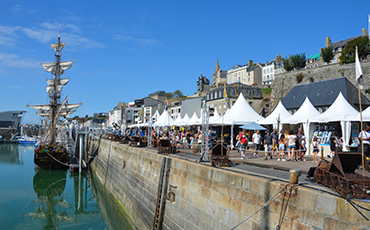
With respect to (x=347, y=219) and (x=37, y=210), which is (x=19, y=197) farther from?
(x=347, y=219)

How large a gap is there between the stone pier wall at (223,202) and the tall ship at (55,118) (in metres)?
21.3

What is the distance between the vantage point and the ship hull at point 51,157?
3294cm

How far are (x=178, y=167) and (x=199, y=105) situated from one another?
53478mm

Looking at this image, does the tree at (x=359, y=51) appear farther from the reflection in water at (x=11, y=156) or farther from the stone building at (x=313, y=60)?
the reflection in water at (x=11, y=156)

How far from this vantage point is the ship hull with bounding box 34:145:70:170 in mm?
32938

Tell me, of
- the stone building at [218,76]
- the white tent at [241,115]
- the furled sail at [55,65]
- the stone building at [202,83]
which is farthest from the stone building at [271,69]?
the white tent at [241,115]

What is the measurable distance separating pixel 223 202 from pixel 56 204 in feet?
55.0

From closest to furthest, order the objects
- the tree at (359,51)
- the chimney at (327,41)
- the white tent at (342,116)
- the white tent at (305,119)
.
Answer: the white tent at (342,116) → the white tent at (305,119) → the tree at (359,51) → the chimney at (327,41)

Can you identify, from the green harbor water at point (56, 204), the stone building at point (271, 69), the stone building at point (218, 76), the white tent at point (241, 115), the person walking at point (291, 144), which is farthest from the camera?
the stone building at point (218, 76)

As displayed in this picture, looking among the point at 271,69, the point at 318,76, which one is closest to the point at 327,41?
the point at 271,69

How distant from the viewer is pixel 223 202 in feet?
26.4

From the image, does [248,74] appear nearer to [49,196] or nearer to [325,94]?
[325,94]

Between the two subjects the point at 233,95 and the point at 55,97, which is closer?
the point at 55,97

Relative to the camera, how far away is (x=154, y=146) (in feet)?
65.6
